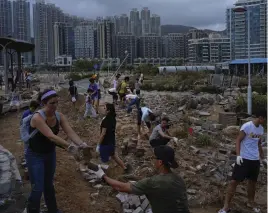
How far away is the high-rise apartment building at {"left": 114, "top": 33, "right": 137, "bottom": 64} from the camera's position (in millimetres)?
109750

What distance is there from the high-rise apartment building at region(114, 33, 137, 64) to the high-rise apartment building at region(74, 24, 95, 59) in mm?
8407

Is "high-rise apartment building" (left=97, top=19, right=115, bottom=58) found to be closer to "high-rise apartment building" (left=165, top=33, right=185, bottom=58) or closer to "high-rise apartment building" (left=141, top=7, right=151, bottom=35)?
"high-rise apartment building" (left=165, top=33, right=185, bottom=58)

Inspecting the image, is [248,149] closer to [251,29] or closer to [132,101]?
[132,101]

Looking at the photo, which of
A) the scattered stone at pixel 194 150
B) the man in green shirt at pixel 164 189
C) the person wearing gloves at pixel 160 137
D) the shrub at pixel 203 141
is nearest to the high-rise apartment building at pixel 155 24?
Answer: the shrub at pixel 203 141

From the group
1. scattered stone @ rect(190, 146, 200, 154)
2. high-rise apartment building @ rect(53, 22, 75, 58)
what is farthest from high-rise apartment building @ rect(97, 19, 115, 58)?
scattered stone @ rect(190, 146, 200, 154)

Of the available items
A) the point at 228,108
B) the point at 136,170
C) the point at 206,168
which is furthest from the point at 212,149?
the point at 228,108

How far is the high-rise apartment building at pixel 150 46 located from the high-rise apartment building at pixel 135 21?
16409 millimetres

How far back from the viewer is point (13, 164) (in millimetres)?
5758

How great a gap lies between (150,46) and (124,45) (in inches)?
668

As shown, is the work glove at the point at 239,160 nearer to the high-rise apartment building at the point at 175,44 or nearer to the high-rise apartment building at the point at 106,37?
the high-rise apartment building at the point at 106,37

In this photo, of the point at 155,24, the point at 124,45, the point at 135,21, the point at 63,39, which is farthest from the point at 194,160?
the point at 155,24

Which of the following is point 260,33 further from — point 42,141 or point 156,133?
point 42,141

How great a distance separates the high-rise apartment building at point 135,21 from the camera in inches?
5891

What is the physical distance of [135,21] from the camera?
160m
